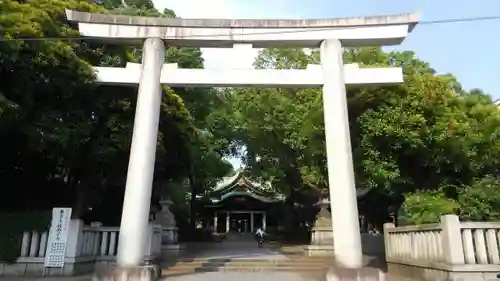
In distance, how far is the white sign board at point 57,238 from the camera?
10.3 metres

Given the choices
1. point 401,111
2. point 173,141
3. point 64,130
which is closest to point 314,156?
point 401,111

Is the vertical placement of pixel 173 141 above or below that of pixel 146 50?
below

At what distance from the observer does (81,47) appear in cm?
1097

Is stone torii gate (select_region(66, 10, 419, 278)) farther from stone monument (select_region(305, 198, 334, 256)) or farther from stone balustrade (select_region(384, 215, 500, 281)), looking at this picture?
stone monument (select_region(305, 198, 334, 256))

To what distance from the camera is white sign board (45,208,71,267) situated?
1027 centimetres

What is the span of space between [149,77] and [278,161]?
47.8ft

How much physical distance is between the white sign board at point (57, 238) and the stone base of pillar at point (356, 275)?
273 inches

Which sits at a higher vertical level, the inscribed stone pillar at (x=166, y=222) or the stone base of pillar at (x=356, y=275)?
the inscribed stone pillar at (x=166, y=222)

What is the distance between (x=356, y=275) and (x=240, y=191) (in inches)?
1078

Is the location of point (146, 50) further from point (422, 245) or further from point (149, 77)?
point (422, 245)

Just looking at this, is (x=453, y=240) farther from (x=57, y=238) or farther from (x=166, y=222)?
(x=166, y=222)

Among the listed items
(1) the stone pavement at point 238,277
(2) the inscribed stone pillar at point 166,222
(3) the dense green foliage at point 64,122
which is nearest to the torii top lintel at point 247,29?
(3) the dense green foliage at point 64,122

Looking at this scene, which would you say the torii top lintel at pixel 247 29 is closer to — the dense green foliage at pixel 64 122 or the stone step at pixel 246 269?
the dense green foliage at pixel 64 122

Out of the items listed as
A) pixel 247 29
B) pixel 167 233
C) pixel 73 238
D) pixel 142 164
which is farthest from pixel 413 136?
pixel 167 233
